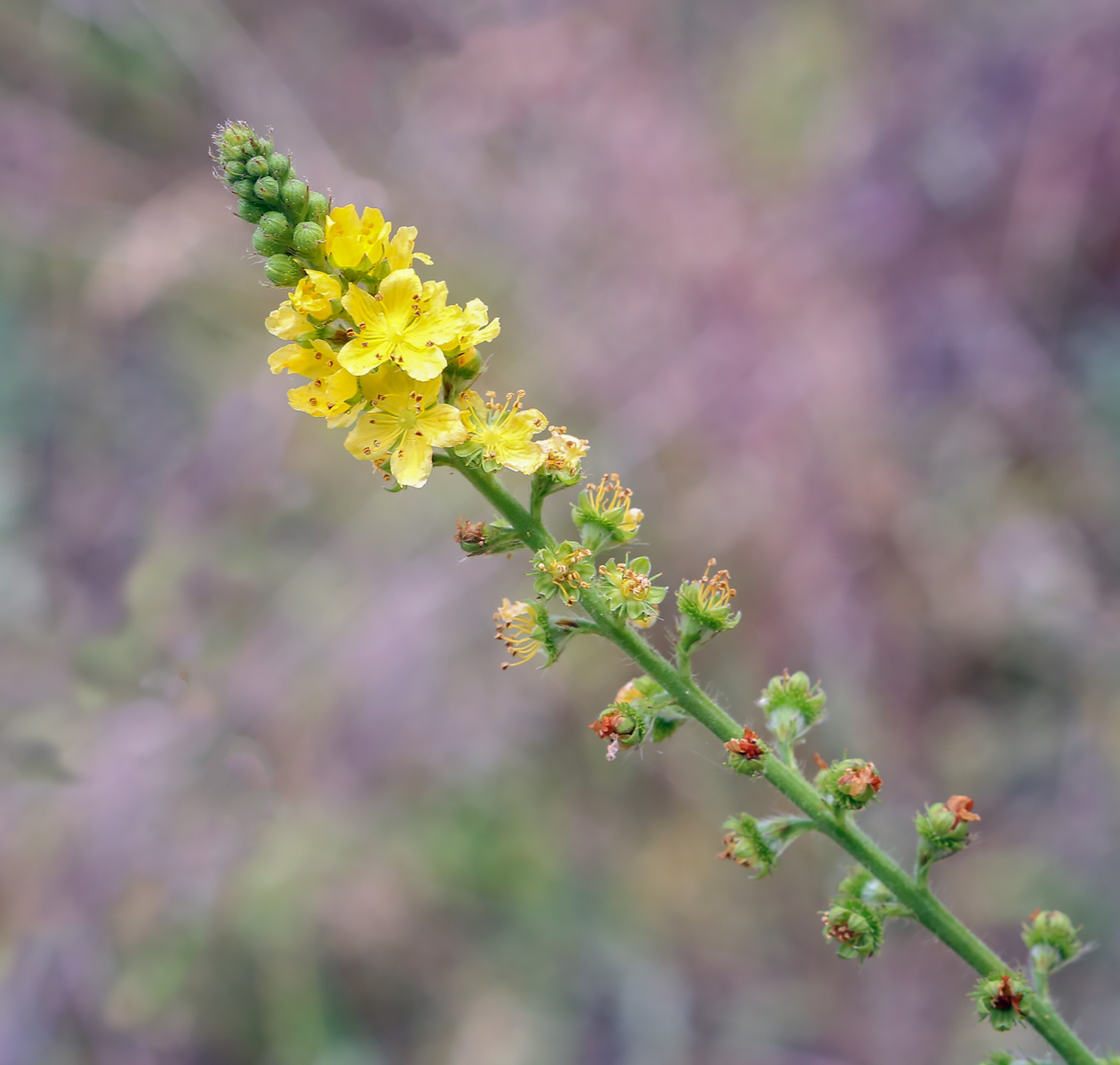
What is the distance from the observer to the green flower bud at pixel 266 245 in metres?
2.32

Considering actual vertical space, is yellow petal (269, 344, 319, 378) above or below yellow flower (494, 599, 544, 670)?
above

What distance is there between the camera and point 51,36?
716 cm

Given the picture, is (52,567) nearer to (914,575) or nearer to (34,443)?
(34,443)

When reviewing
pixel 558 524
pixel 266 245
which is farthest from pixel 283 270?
pixel 558 524

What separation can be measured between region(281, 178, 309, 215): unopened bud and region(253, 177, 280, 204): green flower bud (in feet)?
0.07

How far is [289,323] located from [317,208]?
1.00 feet

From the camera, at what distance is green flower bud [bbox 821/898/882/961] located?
8.17 feet

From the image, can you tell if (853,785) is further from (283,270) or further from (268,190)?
(268,190)

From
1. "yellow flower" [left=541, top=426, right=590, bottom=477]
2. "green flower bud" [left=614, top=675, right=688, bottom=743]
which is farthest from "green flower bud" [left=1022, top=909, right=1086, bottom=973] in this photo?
"yellow flower" [left=541, top=426, right=590, bottom=477]

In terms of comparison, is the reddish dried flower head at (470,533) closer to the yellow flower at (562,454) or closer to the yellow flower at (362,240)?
the yellow flower at (562,454)

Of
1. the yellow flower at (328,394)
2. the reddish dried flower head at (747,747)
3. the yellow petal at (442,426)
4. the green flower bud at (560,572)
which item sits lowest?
the reddish dried flower head at (747,747)

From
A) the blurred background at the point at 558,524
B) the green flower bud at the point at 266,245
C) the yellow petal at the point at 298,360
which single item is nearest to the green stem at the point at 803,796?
the yellow petal at the point at 298,360

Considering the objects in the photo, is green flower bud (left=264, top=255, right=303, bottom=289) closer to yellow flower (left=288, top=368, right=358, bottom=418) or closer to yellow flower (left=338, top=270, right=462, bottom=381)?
yellow flower (left=338, top=270, right=462, bottom=381)

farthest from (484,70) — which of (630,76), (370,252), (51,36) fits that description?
(370,252)
